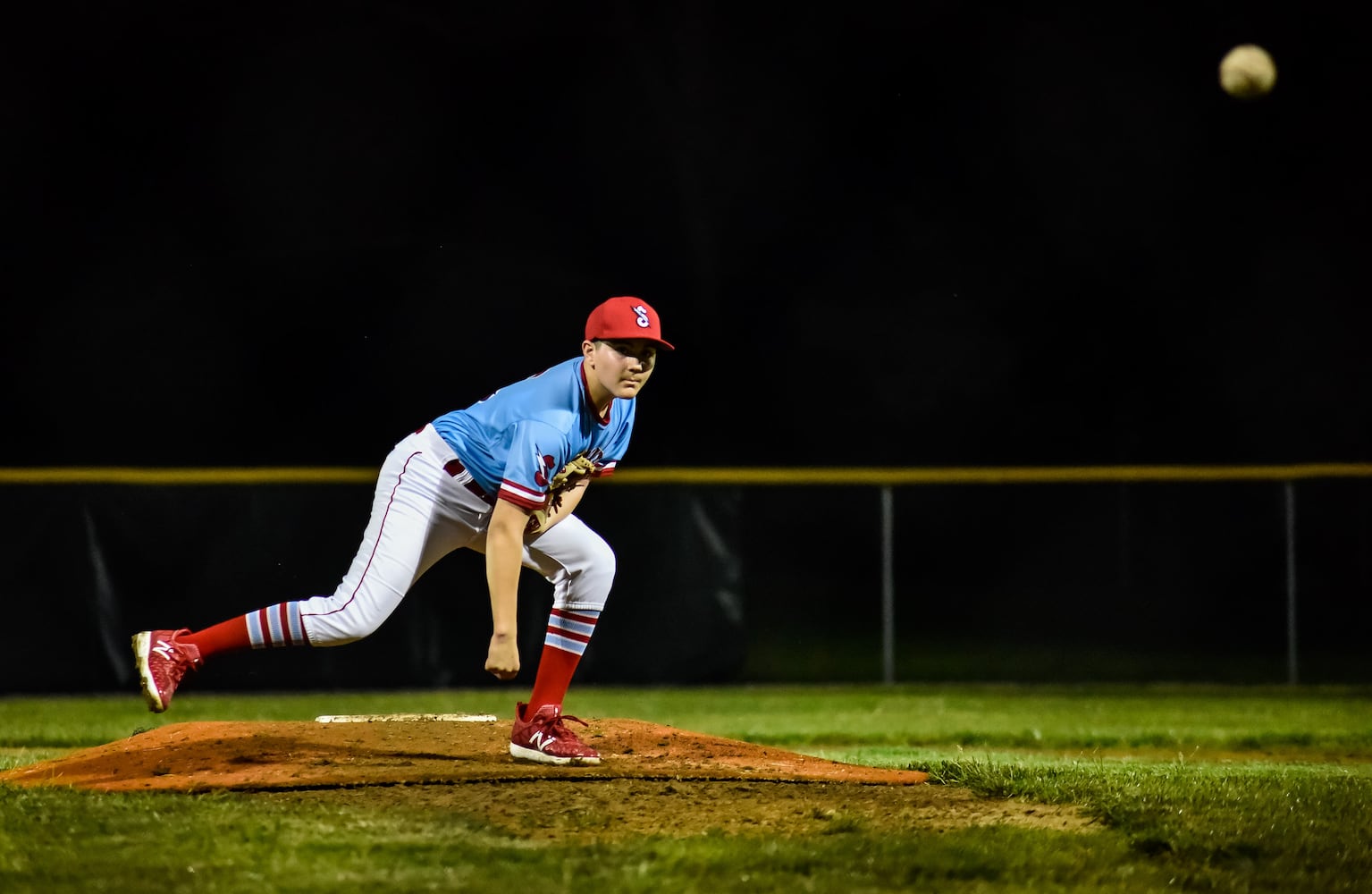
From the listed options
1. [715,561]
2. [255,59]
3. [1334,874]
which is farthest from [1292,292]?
[1334,874]

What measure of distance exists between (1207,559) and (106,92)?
18.2 meters

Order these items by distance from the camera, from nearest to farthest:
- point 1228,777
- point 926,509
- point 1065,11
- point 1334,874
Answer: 1. point 1334,874
2. point 1228,777
3. point 926,509
4. point 1065,11

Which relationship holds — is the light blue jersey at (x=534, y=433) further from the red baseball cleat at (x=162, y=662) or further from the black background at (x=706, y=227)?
the black background at (x=706, y=227)

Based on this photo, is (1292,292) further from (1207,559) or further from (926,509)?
(1207,559)

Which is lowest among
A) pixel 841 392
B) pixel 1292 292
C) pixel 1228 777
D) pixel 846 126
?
pixel 1228 777

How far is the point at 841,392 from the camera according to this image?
25375 mm

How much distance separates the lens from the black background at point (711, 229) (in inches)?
921

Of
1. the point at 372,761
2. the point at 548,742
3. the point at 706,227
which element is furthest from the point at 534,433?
the point at 706,227

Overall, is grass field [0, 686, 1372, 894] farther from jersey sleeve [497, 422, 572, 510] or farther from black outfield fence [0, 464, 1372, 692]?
black outfield fence [0, 464, 1372, 692]

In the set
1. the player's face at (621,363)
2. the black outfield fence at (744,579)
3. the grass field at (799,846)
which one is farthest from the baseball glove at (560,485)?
the black outfield fence at (744,579)

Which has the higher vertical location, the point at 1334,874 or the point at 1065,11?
the point at 1065,11

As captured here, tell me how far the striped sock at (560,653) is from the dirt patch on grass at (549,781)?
242 millimetres

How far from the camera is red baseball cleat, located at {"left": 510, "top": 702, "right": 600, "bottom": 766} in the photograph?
4.68 meters

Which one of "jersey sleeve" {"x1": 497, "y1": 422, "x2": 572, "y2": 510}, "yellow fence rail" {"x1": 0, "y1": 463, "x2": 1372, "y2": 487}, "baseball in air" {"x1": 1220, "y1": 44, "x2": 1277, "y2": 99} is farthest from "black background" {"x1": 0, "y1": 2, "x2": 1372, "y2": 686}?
"jersey sleeve" {"x1": 497, "y1": 422, "x2": 572, "y2": 510}
